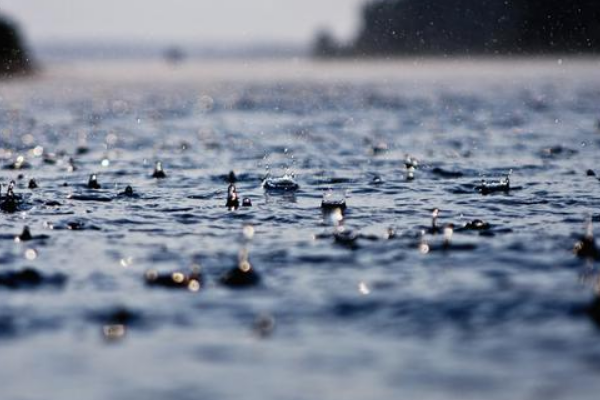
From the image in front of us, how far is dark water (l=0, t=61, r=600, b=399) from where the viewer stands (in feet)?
25.7

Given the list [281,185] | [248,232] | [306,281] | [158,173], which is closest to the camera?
[306,281]

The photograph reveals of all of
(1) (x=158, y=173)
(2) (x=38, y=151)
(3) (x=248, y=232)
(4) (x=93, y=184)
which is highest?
(2) (x=38, y=151)

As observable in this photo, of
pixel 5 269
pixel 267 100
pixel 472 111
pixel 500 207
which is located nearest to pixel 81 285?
pixel 5 269

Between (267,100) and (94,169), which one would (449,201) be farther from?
(267,100)

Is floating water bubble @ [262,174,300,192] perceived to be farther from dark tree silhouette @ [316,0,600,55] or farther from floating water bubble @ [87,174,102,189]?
dark tree silhouette @ [316,0,600,55]

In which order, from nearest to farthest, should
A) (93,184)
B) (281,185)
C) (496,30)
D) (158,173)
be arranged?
(281,185), (93,184), (158,173), (496,30)

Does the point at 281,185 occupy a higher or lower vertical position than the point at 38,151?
lower

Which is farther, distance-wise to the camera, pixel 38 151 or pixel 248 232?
pixel 38 151

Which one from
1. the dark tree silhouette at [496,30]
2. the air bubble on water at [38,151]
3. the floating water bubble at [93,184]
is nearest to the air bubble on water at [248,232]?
the floating water bubble at [93,184]

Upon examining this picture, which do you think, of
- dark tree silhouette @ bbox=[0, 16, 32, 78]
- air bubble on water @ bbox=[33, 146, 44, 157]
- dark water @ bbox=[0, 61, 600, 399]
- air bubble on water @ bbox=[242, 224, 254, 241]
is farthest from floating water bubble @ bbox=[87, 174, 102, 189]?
dark tree silhouette @ bbox=[0, 16, 32, 78]

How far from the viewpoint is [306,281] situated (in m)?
10.7

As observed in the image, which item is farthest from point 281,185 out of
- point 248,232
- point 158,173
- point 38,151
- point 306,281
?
point 38,151

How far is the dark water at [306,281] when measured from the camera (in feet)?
25.7

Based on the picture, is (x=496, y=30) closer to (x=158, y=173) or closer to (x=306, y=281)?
(x=158, y=173)
